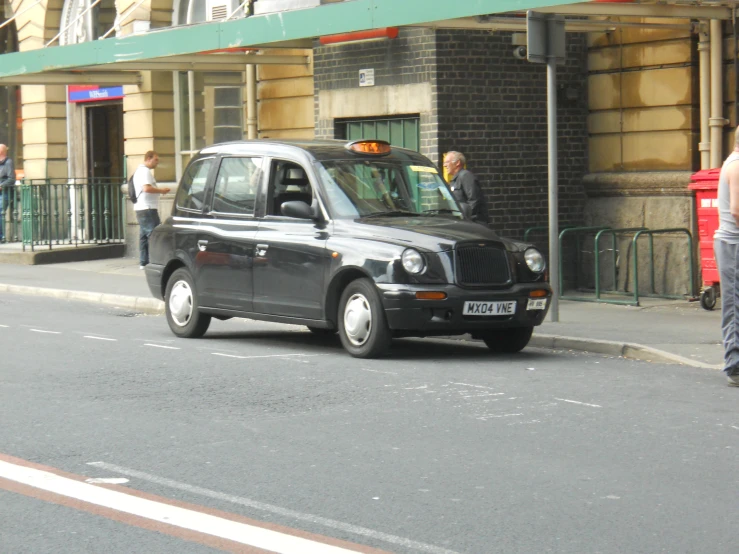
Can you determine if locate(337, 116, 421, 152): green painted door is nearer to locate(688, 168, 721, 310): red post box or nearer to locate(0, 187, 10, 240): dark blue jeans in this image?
locate(688, 168, 721, 310): red post box

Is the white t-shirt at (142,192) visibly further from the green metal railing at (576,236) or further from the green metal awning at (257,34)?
the green metal railing at (576,236)

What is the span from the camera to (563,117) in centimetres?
1759

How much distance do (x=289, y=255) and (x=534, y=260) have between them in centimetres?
200

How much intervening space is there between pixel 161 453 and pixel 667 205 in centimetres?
1035

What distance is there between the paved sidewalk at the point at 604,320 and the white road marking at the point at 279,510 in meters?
5.34

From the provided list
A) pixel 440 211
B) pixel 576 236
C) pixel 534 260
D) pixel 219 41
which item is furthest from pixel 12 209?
pixel 534 260

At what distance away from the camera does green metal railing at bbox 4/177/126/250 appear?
23562mm

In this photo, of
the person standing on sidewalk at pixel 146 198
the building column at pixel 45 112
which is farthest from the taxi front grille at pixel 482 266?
the building column at pixel 45 112

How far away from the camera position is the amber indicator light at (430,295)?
10664 mm

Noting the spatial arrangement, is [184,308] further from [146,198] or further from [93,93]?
[93,93]

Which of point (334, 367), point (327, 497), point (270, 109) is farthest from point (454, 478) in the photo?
point (270, 109)

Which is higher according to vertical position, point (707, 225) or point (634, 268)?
point (707, 225)

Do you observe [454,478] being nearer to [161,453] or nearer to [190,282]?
[161,453]

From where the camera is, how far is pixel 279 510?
6008mm
